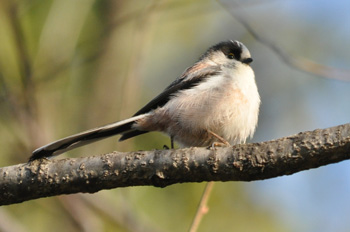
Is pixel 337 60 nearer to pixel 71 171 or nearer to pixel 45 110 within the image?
pixel 45 110

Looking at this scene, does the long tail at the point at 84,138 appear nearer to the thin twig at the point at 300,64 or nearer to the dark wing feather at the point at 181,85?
the dark wing feather at the point at 181,85

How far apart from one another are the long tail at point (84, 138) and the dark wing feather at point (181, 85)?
0.09 meters

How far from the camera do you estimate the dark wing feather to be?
4.58m

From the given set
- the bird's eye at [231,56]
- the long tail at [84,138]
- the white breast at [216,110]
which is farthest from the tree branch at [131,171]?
the bird's eye at [231,56]

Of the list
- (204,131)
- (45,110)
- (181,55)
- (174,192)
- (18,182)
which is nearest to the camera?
(18,182)

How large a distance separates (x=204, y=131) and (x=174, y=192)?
1.83 m

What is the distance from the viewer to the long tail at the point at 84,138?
11.4ft

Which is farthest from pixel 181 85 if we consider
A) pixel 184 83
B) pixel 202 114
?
pixel 202 114

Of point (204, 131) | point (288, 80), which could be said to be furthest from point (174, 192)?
point (288, 80)

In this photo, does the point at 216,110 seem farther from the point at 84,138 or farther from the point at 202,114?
the point at 84,138

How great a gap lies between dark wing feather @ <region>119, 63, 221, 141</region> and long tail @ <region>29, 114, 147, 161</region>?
0.29 ft

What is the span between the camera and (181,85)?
4770 millimetres

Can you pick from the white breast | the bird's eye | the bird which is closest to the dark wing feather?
the bird

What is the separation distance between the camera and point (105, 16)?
6.16m
